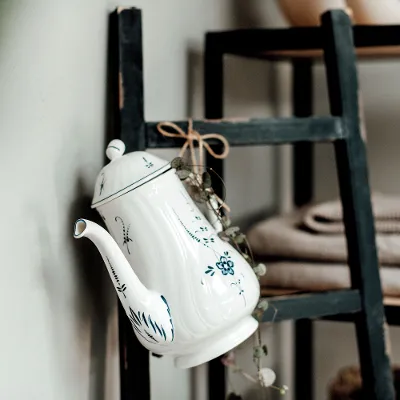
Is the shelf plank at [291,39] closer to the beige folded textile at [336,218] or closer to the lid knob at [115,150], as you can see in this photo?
the beige folded textile at [336,218]

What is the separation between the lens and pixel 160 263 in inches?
28.1

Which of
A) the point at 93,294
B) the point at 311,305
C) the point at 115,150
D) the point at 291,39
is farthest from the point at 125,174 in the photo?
the point at 291,39

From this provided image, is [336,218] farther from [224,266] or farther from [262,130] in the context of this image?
[224,266]

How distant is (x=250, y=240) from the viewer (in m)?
1.17

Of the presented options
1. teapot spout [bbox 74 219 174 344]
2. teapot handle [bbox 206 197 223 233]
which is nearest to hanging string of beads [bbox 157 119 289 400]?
teapot handle [bbox 206 197 223 233]

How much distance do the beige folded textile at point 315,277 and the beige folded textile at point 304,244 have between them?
0.04ft

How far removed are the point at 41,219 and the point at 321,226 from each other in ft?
1.75

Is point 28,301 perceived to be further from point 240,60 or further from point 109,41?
point 240,60

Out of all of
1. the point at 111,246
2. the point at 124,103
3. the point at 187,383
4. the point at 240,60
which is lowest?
the point at 187,383

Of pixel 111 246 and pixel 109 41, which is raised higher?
pixel 109 41

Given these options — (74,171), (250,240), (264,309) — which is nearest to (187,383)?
(250,240)

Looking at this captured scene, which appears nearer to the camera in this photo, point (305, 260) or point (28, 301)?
point (28, 301)

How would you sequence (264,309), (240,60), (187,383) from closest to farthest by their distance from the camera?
(264,309), (187,383), (240,60)

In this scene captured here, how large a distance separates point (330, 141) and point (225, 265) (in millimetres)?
279
